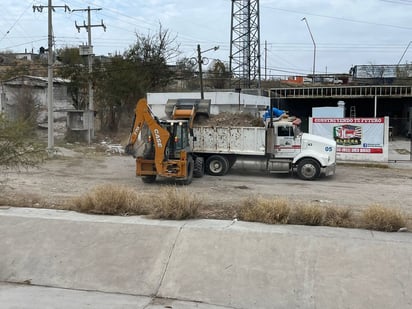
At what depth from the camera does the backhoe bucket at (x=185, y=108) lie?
2035 centimetres

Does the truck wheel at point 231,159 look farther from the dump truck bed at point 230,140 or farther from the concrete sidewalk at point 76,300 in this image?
the concrete sidewalk at point 76,300

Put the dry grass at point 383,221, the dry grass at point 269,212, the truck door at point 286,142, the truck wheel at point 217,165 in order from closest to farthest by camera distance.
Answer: the dry grass at point 383,221
the dry grass at point 269,212
the truck door at point 286,142
the truck wheel at point 217,165

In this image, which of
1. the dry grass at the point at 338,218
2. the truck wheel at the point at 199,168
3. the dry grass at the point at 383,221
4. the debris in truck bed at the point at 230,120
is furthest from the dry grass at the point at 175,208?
the debris in truck bed at the point at 230,120

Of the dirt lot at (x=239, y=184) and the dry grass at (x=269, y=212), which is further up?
the dry grass at (x=269, y=212)

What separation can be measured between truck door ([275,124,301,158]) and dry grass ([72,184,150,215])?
12273mm

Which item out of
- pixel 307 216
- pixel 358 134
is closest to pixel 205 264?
pixel 307 216

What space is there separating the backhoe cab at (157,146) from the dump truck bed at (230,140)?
3.00 meters

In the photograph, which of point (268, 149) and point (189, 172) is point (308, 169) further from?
point (189, 172)

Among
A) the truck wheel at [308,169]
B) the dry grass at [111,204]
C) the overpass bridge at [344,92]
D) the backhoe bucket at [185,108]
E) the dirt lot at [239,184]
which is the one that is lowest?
the dirt lot at [239,184]

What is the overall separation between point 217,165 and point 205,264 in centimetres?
1450

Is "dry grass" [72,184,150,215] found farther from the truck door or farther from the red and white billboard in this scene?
the red and white billboard

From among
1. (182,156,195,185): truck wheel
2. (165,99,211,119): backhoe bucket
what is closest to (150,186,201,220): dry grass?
(182,156,195,185): truck wheel

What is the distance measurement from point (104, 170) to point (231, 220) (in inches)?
584

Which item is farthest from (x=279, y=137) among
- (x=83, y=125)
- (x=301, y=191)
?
(x=83, y=125)
